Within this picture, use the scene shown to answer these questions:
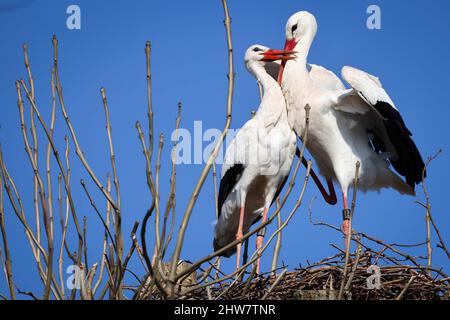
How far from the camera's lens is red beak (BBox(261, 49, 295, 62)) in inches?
219

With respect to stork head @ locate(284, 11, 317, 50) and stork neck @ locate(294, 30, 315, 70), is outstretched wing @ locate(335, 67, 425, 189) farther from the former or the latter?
stork head @ locate(284, 11, 317, 50)

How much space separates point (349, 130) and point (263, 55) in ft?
2.68

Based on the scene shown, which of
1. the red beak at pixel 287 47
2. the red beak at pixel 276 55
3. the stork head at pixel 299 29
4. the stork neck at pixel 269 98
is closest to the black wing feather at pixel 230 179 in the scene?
the stork neck at pixel 269 98

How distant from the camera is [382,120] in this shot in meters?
5.38

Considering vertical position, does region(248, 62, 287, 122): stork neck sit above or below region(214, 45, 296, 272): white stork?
above

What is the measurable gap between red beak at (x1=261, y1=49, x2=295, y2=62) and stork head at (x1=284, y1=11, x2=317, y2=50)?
15 cm

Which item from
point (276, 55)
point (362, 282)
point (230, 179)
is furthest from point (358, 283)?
point (276, 55)

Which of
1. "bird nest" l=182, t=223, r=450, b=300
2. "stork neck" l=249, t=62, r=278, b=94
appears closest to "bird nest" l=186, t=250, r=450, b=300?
"bird nest" l=182, t=223, r=450, b=300

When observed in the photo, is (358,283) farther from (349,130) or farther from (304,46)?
(304,46)

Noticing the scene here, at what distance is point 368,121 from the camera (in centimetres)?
550
